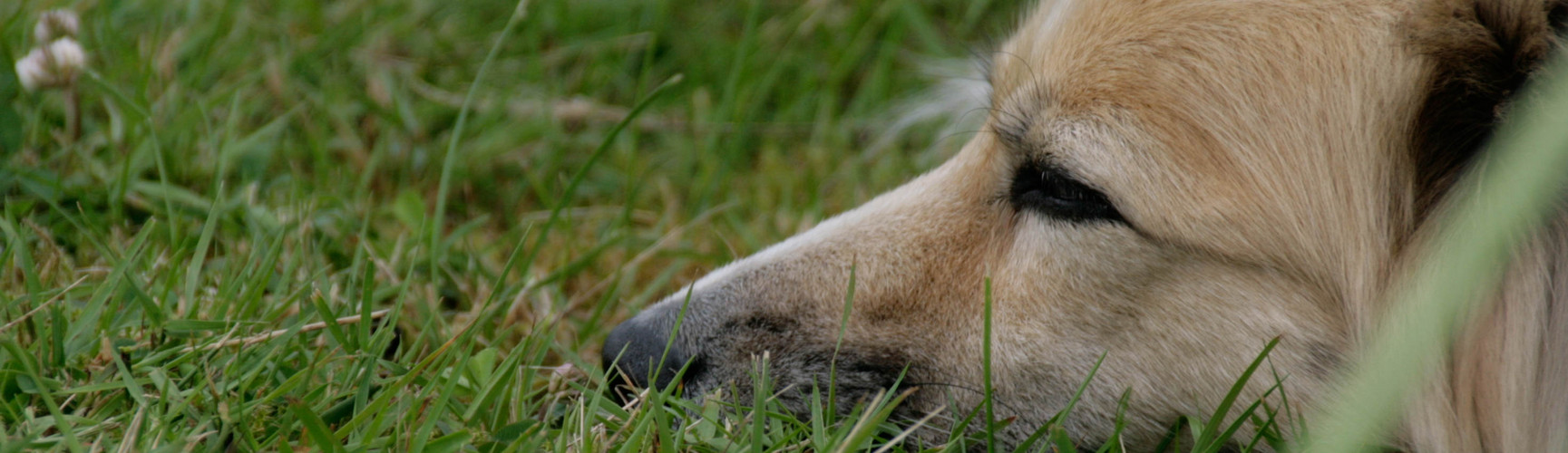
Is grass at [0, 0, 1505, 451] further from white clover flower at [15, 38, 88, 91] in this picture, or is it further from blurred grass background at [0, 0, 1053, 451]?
white clover flower at [15, 38, 88, 91]

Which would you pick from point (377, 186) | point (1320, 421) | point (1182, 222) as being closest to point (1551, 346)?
point (1320, 421)

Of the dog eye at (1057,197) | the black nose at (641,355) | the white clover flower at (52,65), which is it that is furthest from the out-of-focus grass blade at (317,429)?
the white clover flower at (52,65)

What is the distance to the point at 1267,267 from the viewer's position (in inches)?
66.5

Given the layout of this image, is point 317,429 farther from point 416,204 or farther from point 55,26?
point 55,26

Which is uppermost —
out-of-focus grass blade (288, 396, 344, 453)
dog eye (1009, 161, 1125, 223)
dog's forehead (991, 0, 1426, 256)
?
dog's forehead (991, 0, 1426, 256)

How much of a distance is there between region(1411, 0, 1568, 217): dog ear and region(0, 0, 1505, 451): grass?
16.0 inches

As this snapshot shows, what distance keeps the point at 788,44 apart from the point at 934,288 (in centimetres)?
211

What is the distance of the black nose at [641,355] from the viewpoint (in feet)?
6.36

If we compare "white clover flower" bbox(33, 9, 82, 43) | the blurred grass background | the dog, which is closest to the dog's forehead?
the dog

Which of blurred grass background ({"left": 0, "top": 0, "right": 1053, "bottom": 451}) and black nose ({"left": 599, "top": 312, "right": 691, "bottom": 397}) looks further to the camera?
black nose ({"left": 599, "top": 312, "right": 691, "bottom": 397})

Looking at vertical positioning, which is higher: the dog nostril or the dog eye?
the dog eye

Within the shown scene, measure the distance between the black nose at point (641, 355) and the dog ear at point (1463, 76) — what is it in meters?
1.11

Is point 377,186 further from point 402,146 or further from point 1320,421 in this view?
point 1320,421

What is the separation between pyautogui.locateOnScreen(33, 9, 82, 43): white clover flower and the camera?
2.53m
